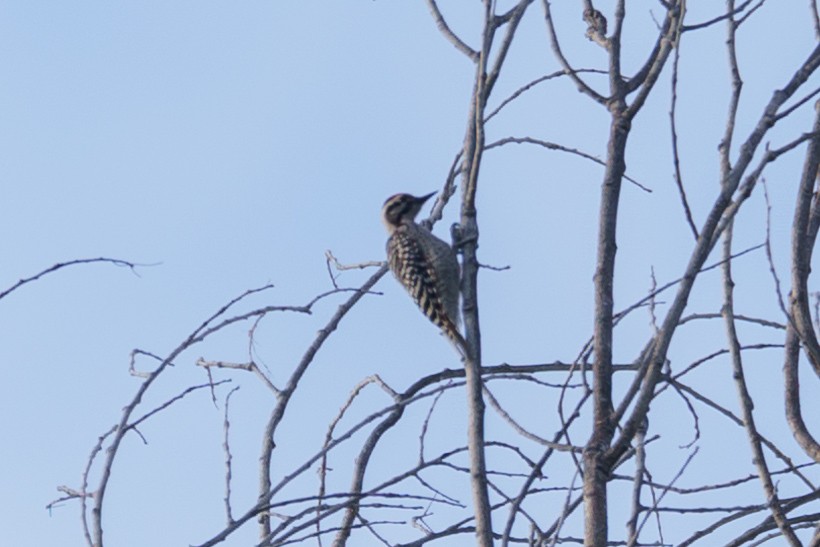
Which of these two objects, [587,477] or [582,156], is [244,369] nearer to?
[582,156]

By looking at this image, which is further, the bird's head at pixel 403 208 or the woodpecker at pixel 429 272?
the bird's head at pixel 403 208

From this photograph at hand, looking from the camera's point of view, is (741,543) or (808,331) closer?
(741,543)

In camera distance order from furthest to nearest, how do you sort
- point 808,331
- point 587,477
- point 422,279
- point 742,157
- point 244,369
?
point 422,279
point 244,369
point 808,331
point 742,157
point 587,477

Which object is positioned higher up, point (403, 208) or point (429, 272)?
point (403, 208)

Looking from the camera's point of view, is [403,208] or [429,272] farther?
[403,208]

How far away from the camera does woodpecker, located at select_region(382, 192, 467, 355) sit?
6.89 m

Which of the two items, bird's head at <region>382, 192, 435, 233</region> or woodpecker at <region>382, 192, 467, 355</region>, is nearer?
woodpecker at <region>382, 192, 467, 355</region>

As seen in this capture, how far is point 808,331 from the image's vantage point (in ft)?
13.5

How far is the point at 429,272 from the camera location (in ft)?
23.1

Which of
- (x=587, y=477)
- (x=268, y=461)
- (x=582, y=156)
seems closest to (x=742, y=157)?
(x=587, y=477)

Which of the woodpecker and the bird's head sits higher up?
the bird's head

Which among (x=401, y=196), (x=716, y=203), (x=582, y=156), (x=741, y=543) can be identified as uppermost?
(x=401, y=196)

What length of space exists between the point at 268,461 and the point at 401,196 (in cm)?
371

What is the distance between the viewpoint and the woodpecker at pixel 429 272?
6.89 m
